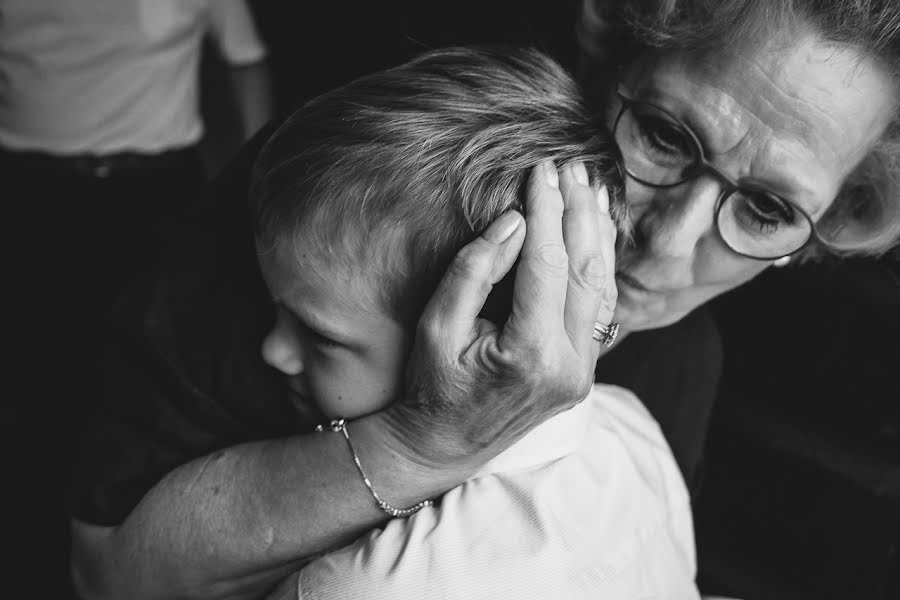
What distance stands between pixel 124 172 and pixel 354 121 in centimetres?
210

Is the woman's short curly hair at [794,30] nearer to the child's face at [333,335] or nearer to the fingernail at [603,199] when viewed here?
the fingernail at [603,199]

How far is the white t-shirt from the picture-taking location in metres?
2.57

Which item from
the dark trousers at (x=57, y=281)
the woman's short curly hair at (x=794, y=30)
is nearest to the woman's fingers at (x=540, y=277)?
the woman's short curly hair at (x=794, y=30)

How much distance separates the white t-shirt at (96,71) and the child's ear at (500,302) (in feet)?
7.13

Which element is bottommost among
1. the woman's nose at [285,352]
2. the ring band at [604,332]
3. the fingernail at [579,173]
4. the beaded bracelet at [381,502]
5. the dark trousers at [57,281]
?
the dark trousers at [57,281]

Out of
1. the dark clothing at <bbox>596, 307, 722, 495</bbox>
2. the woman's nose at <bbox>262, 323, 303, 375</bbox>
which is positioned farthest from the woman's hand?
the dark clothing at <bbox>596, 307, 722, 495</bbox>

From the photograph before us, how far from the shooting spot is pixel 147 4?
2646 mm

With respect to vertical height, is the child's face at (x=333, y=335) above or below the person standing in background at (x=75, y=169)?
above

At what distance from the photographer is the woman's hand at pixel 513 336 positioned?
3.19ft

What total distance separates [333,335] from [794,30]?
2.73 ft

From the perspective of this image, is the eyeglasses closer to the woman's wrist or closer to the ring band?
the ring band

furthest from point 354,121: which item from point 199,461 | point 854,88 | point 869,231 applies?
point 869,231

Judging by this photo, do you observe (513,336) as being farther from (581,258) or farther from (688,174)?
(688,174)

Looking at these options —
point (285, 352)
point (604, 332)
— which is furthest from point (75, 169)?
point (604, 332)
